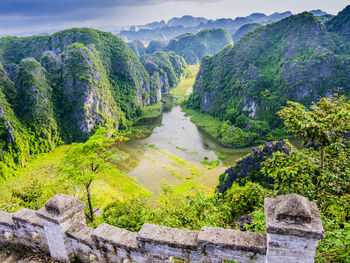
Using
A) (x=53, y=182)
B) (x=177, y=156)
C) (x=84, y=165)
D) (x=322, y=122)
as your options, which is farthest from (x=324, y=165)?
(x=177, y=156)

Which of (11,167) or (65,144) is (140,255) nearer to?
(11,167)

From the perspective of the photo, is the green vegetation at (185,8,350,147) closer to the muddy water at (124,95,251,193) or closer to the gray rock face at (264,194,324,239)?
the muddy water at (124,95,251,193)

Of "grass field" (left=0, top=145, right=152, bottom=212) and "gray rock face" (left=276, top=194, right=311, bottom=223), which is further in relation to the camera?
"grass field" (left=0, top=145, right=152, bottom=212)

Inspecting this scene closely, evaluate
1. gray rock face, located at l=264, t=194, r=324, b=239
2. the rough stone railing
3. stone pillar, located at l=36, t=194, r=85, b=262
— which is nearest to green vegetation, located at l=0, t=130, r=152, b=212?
the rough stone railing

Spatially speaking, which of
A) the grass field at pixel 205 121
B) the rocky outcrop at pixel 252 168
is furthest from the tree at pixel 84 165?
the grass field at pixel 205 121

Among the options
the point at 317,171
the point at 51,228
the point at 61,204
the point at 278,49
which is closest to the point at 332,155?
the point at 317,171

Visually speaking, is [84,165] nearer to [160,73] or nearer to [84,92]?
[84,92]

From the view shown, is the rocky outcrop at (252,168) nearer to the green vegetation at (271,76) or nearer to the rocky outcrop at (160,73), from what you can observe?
the green vegetation at (271,76)
